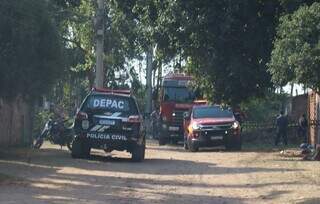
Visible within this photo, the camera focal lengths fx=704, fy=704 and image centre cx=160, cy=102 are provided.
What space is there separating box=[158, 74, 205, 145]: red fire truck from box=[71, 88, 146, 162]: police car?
1609cm

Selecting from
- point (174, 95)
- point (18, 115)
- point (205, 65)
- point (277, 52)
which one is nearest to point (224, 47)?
point (205, 65)

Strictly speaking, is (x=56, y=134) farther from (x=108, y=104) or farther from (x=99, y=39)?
(x=108, y=104)

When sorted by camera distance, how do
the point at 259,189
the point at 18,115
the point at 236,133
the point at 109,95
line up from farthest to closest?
1. the point at 236,133
2. the point at 18,115
3. the point at 109,95
4. the point at 259,189

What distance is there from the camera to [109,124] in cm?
2131

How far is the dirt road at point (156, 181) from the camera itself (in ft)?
42.9

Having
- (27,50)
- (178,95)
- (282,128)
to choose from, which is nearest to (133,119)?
(27,50)

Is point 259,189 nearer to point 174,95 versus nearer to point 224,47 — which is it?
point 224,47

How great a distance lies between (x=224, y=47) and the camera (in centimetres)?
2403

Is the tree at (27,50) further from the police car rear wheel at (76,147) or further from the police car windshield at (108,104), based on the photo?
the police car rear wheel at (76,147)

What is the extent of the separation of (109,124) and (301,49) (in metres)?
6.24

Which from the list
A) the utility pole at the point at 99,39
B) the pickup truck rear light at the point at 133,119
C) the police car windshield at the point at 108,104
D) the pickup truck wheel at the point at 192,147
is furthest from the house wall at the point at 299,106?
the pickup truck rear light at the point at 133,119

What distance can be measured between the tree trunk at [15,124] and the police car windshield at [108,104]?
403 centimetres

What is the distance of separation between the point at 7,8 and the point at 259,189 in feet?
25.5

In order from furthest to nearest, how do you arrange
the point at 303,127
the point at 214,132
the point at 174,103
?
1. the point at 174,103
2. the point at 303,127
3. the point at 214,132
